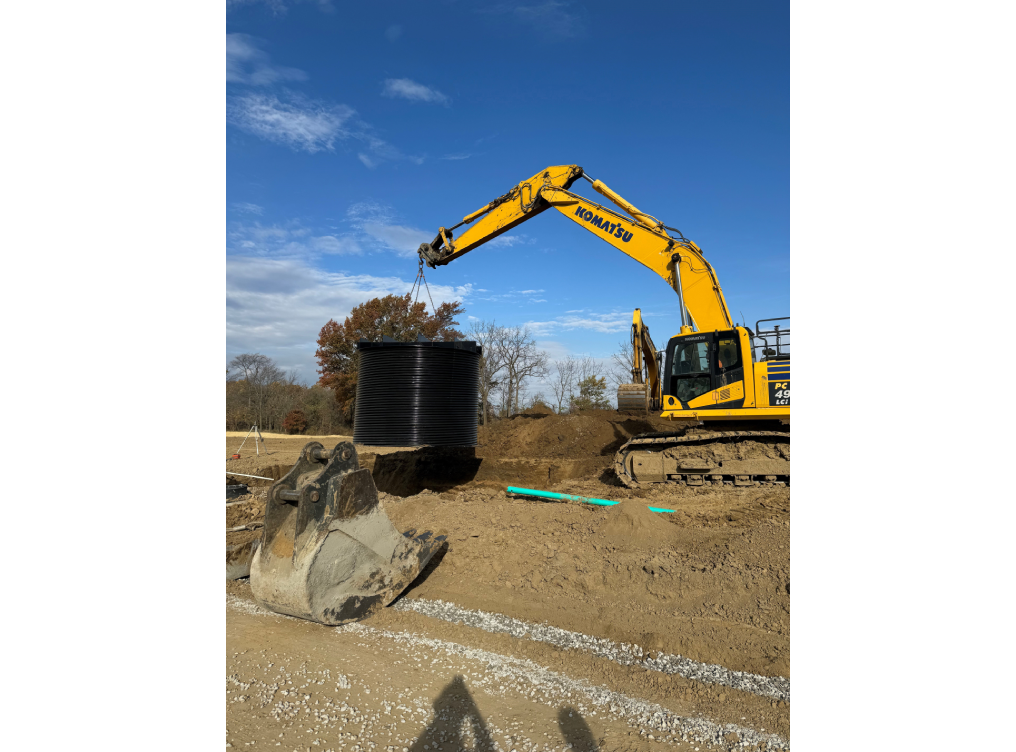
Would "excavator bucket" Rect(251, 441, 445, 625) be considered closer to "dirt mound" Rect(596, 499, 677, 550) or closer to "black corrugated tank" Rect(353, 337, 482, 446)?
"dirt mound" Rect(596, 499, 677, 550)

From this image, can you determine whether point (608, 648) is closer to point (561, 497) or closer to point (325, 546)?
point (325, 546)

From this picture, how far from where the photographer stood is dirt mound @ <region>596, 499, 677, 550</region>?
19.9 feet

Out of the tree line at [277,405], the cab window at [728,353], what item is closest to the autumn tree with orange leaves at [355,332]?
the tree line at [277,405]

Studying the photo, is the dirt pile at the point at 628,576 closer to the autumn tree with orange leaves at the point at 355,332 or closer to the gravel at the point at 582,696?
the gravel at the point at 582,696

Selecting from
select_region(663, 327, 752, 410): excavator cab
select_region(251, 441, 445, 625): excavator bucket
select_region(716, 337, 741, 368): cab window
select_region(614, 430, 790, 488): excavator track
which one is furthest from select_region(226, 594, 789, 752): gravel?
select_region(716, 337, 741, 368): cab window

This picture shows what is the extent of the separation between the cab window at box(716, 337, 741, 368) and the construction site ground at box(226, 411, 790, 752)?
385cm

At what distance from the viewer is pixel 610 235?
39.9ft

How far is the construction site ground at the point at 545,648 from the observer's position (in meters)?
3.11

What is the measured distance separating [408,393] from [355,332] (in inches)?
837

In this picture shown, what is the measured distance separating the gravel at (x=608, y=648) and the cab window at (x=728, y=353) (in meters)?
7.57

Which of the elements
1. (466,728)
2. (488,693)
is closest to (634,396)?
(488,693)

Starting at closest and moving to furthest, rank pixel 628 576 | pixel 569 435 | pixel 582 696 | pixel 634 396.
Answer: pixel 582 696 < pixel 628 576 < pixel 634 396 < pixel 569 435
